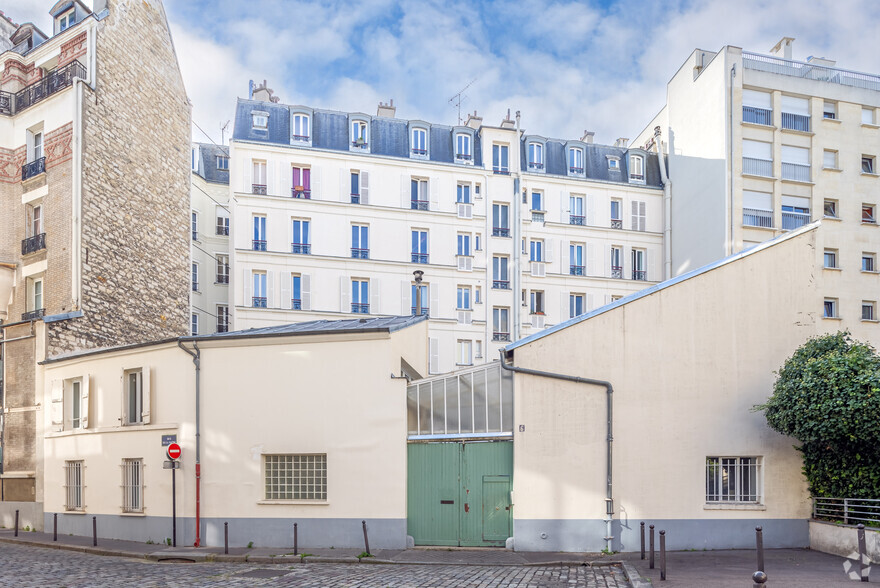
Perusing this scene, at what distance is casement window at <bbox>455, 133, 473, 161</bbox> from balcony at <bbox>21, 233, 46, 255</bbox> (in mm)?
18741

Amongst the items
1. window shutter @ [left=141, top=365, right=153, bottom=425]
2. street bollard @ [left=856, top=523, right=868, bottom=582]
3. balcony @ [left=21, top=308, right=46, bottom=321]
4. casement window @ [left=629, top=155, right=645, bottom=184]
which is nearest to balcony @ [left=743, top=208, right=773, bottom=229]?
casement window @ [left=629, top=155, right=645, bottom=184]

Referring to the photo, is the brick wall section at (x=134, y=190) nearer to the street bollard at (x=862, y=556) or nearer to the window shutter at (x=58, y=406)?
the window shutter at (x=58, y=406)

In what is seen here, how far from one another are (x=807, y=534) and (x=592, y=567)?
17.3ft

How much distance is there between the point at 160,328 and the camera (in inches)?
949

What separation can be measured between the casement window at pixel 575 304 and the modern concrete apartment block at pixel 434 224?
0.08 metres

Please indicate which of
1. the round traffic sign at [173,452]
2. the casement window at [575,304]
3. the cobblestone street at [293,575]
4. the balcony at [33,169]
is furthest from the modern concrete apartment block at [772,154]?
the balcony at [33,169]

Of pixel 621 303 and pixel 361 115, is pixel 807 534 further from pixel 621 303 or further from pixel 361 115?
pixel 361 115

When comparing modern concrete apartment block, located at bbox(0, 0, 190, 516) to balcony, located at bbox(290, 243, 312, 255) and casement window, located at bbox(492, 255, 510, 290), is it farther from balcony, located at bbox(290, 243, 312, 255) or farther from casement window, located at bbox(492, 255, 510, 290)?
casement window, located at bbox(492, 255, 510, 290)

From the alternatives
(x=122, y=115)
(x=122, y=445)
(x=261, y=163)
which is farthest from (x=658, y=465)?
(x=261, y=163)

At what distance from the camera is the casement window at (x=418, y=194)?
33.2m

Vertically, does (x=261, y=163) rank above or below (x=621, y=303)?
above

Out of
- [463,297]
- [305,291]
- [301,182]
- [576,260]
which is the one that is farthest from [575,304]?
[301,182]

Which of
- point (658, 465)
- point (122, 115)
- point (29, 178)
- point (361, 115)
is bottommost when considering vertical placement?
point (658, 465)

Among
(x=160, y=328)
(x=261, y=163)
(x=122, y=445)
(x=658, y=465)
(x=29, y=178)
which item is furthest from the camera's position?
(x=261, y=163)
